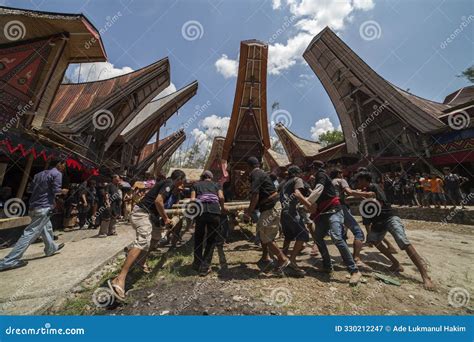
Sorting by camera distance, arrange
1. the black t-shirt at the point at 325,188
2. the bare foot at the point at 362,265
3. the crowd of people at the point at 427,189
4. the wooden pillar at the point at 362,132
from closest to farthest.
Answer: the black t-shirt at the point at 325,188 < the bare foot at the point at 362,265 < the crowd of people at the point at 427,189 < the wooden pillar at the point at 362,132

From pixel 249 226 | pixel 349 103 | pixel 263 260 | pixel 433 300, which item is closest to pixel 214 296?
pixel 263 260

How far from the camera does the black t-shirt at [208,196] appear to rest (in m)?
3.50

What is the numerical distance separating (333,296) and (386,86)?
48.1ft

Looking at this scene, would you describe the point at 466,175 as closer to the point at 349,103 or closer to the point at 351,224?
the point at 349,103

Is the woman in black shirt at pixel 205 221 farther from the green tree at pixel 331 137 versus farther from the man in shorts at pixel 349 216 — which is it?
the green tree at pixel 331 137

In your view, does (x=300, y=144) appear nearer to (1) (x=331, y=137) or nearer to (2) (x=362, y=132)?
(2) (x=362, y=132)

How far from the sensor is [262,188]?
354 centimetres

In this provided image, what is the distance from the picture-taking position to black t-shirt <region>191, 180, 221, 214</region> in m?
3.50

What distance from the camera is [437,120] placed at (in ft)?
35.6

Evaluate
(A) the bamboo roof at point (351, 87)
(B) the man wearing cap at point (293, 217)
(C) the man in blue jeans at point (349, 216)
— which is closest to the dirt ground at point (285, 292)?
(C) the man in blue jeans at point (349, 216)

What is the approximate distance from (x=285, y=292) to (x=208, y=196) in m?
1.87

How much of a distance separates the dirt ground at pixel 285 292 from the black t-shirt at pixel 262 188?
3.80ft

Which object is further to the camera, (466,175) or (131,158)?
(131,158)

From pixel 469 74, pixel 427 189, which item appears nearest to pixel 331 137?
pixel 469 74
